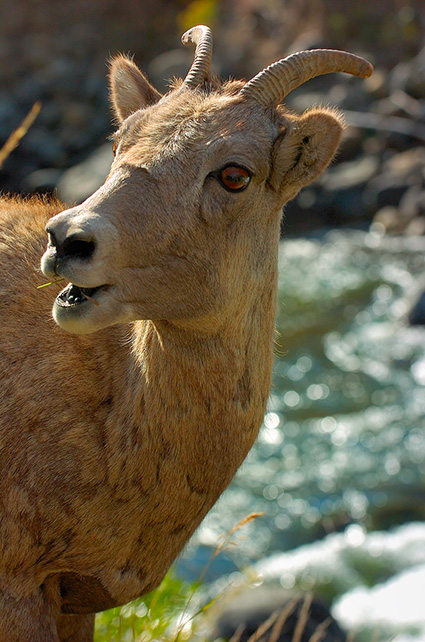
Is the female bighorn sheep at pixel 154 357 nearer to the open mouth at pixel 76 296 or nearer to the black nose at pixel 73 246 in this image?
the open mouth at pixel 76 296

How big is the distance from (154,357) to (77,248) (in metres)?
0.78

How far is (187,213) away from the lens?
11.1ft

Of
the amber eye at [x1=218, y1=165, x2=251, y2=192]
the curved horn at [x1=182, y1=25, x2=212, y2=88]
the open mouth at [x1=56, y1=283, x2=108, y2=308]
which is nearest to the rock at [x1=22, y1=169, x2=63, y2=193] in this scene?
the curved horn at [x1=182, y1=25, x2=212, y2=88]

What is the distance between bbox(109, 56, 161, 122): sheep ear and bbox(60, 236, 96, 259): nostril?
4.42 feet

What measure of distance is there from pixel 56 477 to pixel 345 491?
7.89 meters

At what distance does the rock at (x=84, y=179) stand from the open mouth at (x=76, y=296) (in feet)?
53.9

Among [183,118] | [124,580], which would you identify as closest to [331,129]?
[183,118]

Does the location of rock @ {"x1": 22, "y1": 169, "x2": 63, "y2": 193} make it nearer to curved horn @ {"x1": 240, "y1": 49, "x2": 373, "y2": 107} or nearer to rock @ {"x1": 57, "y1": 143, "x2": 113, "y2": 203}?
rock @ {"x1": 57, "y1": 143, "x2": 113, "y2": 203}

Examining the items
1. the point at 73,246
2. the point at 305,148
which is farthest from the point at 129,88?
the point at 73,246

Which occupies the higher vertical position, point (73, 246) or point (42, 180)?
point (42, 180)

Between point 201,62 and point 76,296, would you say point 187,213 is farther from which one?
point 201,62

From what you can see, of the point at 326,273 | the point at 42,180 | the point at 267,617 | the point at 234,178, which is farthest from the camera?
the point at 42,180

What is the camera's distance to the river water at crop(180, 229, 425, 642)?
9.24 meters

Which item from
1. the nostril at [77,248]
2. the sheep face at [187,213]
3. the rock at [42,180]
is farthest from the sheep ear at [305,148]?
the rock at [42,180]
